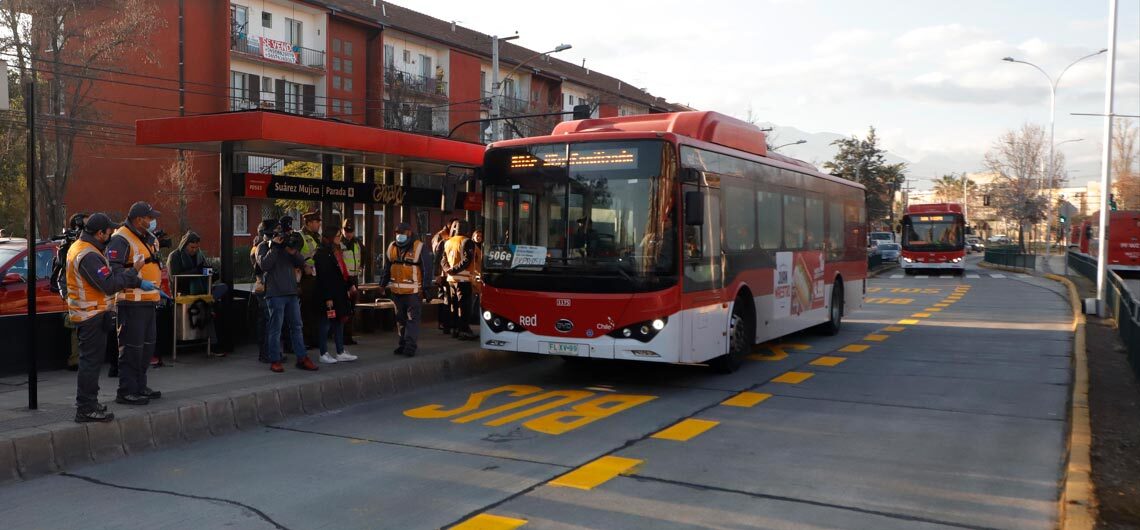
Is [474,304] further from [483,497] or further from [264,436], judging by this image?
[483,497]

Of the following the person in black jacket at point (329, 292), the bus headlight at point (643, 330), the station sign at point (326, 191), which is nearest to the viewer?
the bus headlight at point (643, 330)

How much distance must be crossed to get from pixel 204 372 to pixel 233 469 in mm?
3693

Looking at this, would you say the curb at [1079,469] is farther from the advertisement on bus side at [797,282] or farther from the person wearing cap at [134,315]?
the person wearing cap at [134,315]

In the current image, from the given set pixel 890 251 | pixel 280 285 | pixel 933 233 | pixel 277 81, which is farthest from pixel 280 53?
pixel 890 251

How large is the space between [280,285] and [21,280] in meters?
3.08

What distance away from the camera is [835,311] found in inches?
674

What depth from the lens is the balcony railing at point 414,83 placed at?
44.8 meters

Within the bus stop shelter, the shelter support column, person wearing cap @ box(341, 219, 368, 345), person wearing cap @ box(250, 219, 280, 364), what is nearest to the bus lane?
person wearing cap @ box(250, 219, 280, 364)

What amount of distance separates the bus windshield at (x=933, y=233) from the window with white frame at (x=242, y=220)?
29.6 meters

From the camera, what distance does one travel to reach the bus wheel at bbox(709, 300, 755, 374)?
11.8 meters

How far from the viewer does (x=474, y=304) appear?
1491 centimetres

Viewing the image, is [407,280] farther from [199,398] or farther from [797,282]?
[797,282]

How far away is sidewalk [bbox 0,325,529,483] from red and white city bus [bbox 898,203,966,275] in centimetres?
3412

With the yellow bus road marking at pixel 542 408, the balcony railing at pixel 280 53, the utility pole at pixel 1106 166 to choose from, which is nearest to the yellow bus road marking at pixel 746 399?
the yellow bus road marking at pixel 542 408
